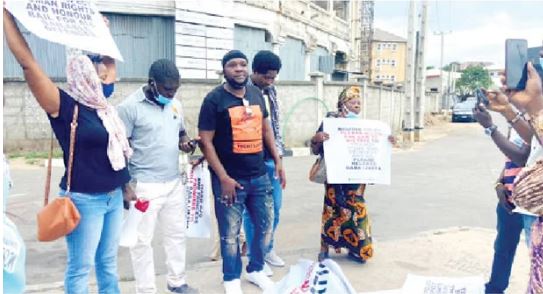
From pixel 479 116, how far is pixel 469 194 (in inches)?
233

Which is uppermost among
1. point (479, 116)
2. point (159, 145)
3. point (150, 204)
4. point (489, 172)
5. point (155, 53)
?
point (155, 53)

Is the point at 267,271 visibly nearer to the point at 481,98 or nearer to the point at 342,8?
the point at 481,98

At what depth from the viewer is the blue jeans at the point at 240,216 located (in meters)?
3.61

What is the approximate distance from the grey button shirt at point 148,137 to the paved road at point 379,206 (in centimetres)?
125

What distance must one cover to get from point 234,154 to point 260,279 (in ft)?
3.35

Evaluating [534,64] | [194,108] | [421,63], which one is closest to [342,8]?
[421,63]

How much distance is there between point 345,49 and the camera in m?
33.4

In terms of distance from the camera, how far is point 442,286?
299 cm

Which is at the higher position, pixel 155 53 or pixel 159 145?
pixel 155 53

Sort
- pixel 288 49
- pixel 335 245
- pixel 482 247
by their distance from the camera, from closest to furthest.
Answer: pixel 335 245 < pixel 482 247 < pixel 288 49

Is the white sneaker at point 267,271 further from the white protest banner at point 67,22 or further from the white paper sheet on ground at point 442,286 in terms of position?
the white protest banner at point 67,22

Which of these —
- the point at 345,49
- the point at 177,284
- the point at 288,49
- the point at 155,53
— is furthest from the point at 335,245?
the point at 345,49

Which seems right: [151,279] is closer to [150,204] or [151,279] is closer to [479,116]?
[150,204]

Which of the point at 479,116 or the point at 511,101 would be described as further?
the point at 479,116
